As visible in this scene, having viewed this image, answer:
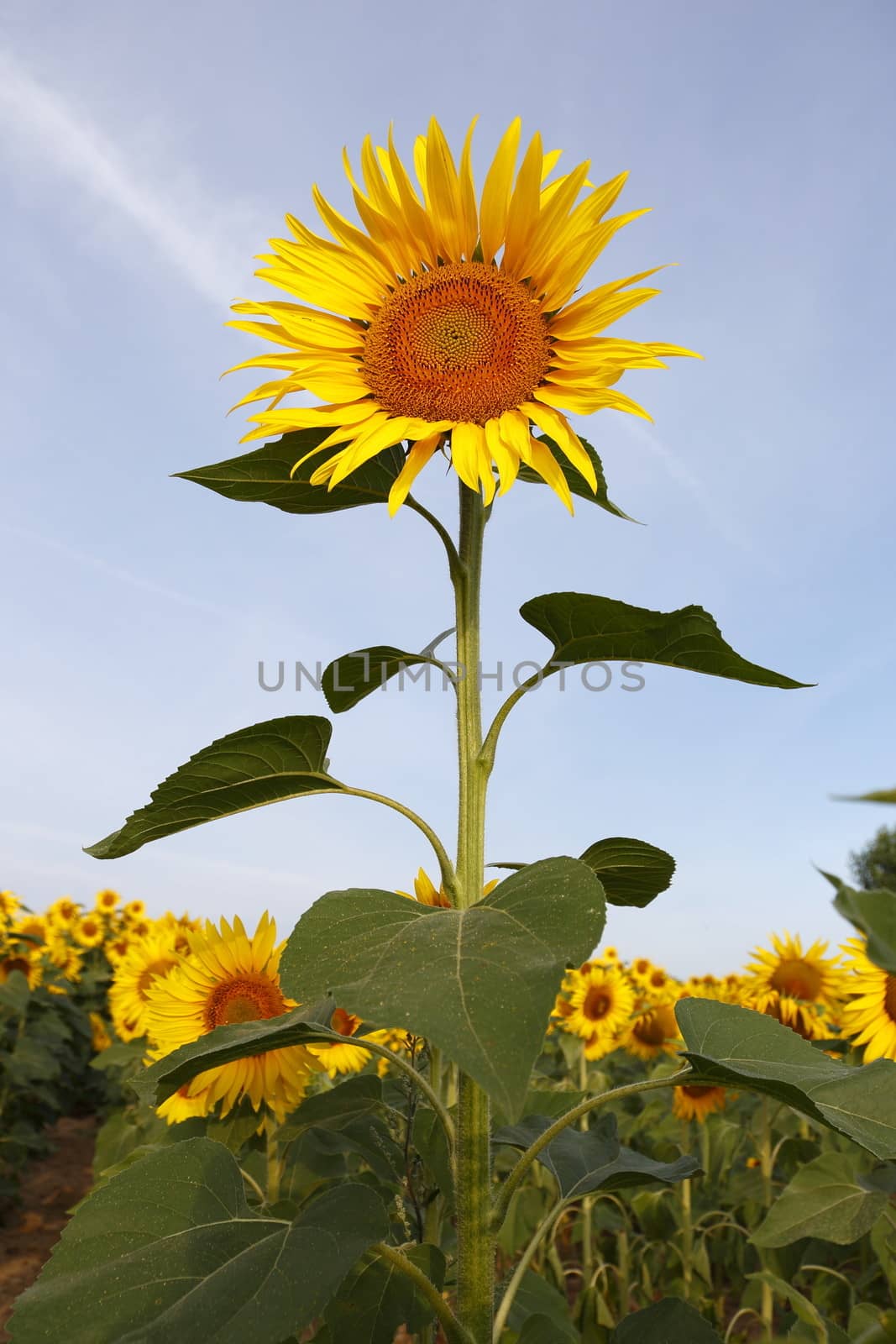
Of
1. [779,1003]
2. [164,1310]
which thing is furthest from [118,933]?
[164,1310]

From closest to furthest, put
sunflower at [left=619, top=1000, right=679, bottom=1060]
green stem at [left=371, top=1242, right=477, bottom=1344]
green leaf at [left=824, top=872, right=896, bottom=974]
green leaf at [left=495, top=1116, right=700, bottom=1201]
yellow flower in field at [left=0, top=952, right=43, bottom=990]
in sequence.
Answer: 1. green leaf at [left=824, top=872, right=896, bottom=974]
2. green stem at [left=371, top=1242, right=477, bottom=1344]
3. green leaf at [left=495, top=1116, right=700, bottom=1201]
4. sunflower at [left=619, top=1000, right=679, bottom=1060]
5. yellow flower in field at [left=0, top=952, right=43, bottom=990]

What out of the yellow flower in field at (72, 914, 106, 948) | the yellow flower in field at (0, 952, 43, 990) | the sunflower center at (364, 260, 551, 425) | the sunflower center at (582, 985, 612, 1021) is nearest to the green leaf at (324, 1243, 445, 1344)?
the sunflower center at (364, 260, 551, 425)

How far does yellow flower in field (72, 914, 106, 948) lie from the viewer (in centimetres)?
852

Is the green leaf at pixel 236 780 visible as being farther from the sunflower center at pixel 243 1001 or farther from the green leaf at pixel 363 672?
the sunflower center at pixel 243 1001

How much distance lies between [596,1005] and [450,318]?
3801mm

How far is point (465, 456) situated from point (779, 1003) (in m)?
2.82

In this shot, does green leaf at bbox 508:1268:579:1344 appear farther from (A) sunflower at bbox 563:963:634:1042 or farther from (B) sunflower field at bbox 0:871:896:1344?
(A) sunflower at bbox 563:963:634:1042

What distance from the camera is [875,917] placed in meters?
0.54

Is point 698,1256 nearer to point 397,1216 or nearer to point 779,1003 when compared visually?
point 779,1003

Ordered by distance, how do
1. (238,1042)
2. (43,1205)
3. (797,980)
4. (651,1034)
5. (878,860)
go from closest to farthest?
1. (238,1042)
2. (797,980)
3. (651,1034)
4. (43,1205)
5. (878,860)

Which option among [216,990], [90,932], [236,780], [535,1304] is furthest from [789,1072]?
[90,932]

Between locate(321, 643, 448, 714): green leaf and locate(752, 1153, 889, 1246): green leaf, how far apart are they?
48.5 inches

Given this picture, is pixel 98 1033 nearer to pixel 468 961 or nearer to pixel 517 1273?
pixel 517 1273

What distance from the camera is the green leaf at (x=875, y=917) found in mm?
533
